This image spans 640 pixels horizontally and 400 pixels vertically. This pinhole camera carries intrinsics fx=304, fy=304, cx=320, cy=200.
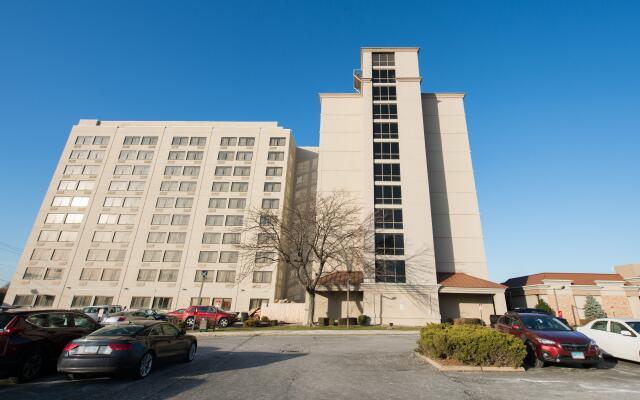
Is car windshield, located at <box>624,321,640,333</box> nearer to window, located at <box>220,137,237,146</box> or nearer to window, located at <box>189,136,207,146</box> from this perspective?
window, located at <box>220,137,237,146</box>

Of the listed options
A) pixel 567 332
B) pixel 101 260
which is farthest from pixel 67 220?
pixel 567 332

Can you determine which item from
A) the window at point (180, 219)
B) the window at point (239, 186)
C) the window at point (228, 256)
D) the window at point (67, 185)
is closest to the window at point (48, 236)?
the window at point (67, 185)

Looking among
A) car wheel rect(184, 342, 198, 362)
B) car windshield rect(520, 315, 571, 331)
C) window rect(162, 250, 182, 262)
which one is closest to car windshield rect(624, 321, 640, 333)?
car windshield rect(520, 315, 571, 331)

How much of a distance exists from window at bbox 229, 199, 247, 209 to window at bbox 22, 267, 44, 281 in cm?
2941

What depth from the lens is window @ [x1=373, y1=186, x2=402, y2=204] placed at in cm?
3438

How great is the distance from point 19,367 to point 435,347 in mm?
11619

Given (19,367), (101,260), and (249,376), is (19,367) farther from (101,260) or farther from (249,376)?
(101,260)

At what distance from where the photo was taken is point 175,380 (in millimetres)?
7680

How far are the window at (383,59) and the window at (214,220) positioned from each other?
3272 cm

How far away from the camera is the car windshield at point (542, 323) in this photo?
34.4 ft

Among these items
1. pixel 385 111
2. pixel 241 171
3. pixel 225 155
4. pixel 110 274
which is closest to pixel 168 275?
pixel 110 274

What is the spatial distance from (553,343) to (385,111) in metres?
33.6

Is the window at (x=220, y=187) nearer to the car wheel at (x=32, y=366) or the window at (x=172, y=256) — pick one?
the window at (x=172, y=256)

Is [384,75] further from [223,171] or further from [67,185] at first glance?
[67,185]
